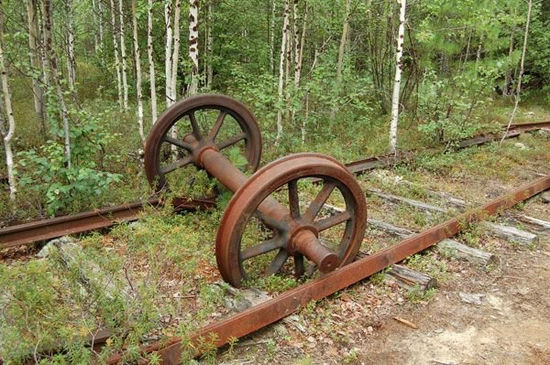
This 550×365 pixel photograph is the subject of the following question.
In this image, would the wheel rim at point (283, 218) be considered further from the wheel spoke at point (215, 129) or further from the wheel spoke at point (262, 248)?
the wheel spoke at point (215, 129)

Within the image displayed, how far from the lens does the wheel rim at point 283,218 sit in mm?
3617

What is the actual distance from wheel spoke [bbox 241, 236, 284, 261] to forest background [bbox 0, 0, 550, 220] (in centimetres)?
223

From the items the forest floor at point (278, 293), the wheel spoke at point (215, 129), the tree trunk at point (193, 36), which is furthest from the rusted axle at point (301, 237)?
the tree trunk at point (193, 36)

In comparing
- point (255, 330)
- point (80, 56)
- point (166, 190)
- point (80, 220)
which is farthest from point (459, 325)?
point (80, 56)

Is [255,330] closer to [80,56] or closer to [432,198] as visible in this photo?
[432,198]

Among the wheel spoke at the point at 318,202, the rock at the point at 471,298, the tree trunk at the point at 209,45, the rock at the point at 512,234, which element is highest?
the tree trunk at the point at 209,45

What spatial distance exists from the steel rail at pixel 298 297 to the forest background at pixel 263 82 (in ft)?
8.91

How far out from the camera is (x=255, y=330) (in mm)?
3527

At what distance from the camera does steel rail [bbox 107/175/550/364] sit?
304 cm

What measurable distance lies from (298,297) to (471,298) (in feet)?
5.92

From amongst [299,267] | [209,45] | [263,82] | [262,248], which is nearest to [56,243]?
[262,248]

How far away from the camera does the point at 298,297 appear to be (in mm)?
3803

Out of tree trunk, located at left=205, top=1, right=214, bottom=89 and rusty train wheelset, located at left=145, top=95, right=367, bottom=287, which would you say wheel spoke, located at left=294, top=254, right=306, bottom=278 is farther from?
tree trunk, located at left=205, top=1, right=214, bottom=89

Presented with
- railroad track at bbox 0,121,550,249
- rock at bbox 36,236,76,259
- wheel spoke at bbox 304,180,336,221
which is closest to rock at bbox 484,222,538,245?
wheel spoke at bbox 304,180,336,221
